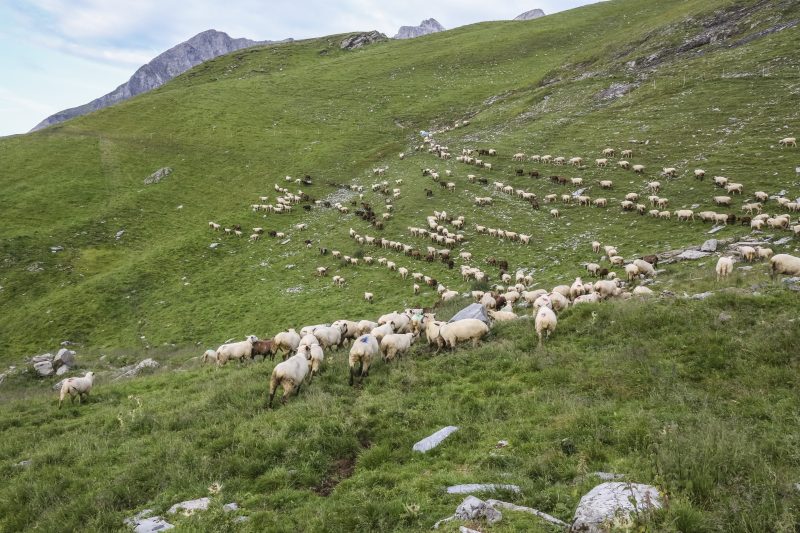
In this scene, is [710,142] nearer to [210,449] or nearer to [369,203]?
[369,203]

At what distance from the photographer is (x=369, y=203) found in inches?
1996

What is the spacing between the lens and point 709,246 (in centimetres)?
2406

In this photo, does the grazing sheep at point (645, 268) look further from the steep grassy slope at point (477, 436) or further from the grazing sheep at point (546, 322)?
the grazing sheep at point (546, 322)

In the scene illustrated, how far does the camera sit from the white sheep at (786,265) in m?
16.5

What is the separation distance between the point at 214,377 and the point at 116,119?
9116 centimetres

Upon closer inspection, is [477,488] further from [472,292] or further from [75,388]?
[472,292]

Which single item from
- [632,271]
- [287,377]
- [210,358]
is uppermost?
[287,377]

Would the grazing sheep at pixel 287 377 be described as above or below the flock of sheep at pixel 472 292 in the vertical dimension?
above

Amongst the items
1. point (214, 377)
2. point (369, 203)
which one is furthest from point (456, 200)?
point (214, 377)

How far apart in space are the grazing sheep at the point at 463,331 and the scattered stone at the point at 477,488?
8108 millimetres

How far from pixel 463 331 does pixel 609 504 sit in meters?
9.93

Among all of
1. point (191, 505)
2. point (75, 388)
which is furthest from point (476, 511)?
point (75, 388)

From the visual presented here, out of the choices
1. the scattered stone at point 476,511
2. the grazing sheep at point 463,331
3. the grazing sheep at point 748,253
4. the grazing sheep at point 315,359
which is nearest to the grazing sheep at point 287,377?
the grazing sheep at point 315,359

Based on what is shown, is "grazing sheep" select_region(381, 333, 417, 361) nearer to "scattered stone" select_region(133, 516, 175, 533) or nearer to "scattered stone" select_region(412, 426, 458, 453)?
"scattered stone" select_region(412, 426, 458, 453)
